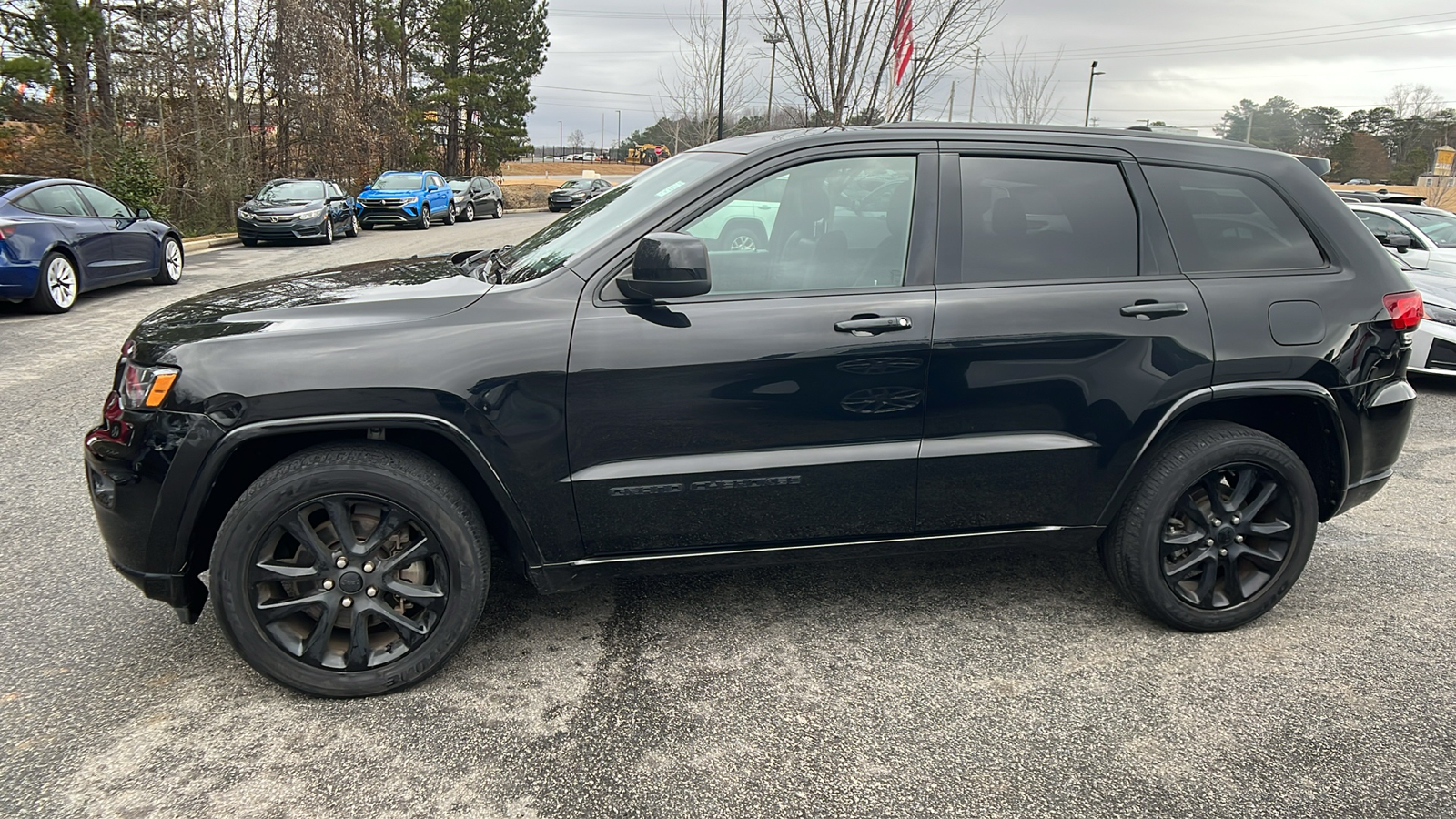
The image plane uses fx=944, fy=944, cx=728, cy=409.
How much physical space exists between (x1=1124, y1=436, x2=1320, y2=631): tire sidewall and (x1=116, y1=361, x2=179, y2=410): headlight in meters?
3.26

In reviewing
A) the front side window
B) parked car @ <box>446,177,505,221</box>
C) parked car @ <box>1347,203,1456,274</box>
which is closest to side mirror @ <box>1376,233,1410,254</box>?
parked car @ <box>1347,203,1456,274</box>

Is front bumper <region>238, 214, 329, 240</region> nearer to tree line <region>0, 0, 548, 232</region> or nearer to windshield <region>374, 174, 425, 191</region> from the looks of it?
tree line <region>0, 0, 548, 232</region>

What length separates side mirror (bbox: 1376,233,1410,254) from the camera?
9.05 metres

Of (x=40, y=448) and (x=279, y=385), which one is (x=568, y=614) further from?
(x=40, y=448)

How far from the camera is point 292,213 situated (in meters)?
19.5

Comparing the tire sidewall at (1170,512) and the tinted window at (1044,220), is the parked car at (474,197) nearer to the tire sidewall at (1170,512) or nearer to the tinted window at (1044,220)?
the tinted window at (1044,220)

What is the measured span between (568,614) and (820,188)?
1840 mm

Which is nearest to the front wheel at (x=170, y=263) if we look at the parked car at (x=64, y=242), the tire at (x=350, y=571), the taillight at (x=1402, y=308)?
the parked car at (x=64, y=242)

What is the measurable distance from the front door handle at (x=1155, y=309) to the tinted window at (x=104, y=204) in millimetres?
11942

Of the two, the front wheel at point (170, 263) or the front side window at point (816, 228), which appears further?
the front wheel at point (170, 263)

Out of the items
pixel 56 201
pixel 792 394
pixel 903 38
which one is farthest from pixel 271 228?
pixel 792 394

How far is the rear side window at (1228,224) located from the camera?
3438 mm

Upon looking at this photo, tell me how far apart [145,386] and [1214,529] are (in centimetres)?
365

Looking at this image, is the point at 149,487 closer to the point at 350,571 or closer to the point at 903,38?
the point at 350,571
